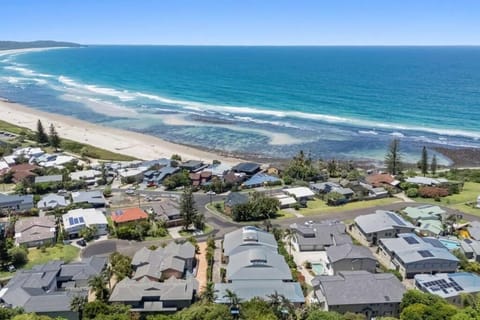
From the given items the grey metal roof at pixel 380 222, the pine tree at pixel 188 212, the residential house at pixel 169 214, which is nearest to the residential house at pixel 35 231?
the residential house at pixel 169 214

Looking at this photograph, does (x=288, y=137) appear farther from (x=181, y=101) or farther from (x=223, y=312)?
(x=223, y=312)

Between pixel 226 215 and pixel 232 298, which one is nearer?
pixel 232 298

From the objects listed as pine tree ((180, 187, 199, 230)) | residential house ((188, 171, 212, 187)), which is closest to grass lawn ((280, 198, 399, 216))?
pine tree ((180, 187, 199, 230))

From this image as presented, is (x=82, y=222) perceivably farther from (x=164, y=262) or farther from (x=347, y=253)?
(x=347, y=253)

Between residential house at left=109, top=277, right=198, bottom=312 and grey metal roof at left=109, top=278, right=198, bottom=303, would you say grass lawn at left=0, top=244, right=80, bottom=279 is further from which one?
residential house at left=109, top=277, right=198, bottom=312

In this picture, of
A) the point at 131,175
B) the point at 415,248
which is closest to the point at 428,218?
the point at 415,248

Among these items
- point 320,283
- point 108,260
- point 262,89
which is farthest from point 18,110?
point 320,283
